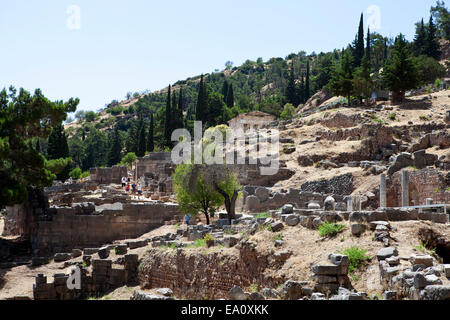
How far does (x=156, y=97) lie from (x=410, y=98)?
356 feet

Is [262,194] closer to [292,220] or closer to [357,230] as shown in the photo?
[292,220]

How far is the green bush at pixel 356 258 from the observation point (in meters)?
13.4

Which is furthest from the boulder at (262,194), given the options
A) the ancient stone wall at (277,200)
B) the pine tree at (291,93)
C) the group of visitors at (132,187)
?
the pine tree at (291,93)

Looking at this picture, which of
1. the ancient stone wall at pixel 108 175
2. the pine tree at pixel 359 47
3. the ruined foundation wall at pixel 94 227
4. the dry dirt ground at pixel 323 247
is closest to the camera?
the dry dirt ground at pixel 323 247

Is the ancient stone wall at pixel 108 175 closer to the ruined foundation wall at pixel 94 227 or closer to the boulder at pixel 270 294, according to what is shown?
the ruined foundation wall at pixel 94 227

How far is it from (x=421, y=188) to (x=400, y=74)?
2492cm

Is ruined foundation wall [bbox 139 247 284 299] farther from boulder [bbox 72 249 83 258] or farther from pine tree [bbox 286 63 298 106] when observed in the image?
pine tree [bbox 286 63 298 106]

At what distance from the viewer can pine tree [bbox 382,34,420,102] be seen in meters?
51.8

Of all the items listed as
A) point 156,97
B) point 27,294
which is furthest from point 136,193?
point 156,97

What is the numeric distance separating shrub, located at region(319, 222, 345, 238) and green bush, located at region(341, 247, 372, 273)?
5.10 ft

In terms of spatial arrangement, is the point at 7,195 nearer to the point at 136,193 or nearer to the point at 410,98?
the point at 136,193

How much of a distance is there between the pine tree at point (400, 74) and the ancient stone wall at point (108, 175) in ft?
81.4

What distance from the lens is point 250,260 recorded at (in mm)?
16828

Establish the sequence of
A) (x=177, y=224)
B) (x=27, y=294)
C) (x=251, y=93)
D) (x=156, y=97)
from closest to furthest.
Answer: (x=27, y=294)
(x=177, y=224)
(x=251, y=93)
(x=156, y=97)
